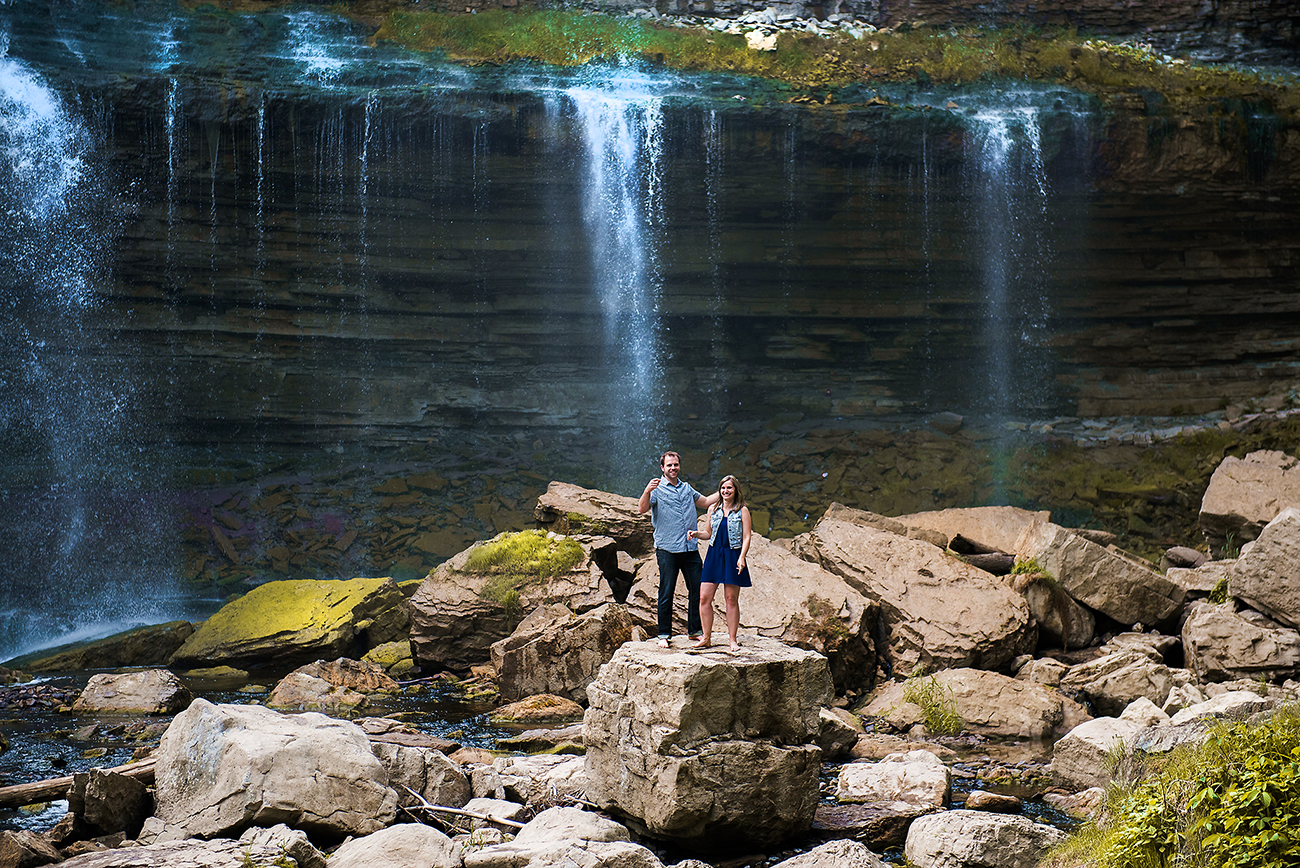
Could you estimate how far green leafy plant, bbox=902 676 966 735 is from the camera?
25.3 ft

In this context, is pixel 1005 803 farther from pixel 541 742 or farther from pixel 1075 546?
pixel 1075 546

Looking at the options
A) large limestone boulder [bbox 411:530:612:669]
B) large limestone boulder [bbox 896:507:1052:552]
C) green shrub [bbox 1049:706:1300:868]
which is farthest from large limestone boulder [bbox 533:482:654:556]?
green shrub [bbox 1049:706:1300:868]

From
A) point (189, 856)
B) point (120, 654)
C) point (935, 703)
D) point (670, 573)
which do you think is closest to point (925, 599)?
point (935, 703)

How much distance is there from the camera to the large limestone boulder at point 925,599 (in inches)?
349

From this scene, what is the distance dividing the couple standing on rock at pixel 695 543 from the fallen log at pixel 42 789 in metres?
3.22

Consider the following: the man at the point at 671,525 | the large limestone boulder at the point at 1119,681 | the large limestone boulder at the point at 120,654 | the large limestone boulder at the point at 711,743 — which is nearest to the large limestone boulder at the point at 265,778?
the large limestone boulder at the point at 711,743

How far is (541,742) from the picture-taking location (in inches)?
291

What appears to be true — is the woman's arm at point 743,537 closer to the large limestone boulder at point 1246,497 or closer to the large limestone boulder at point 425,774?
the large limestone boulder at point 425,774

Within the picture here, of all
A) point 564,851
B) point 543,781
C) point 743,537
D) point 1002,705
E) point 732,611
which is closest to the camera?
point 564,851

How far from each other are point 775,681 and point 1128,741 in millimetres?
2296

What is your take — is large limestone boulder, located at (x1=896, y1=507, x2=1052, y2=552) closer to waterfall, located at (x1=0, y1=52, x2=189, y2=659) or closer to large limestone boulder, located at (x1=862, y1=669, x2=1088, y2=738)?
large limestone boulder, located at (x1=862, y1=669, x2=1088, y2=738)

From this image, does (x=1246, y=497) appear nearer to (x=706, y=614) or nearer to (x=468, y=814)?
(x=706, y=614)

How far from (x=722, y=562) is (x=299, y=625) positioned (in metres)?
6.88

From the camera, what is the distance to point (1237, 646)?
313 inches
